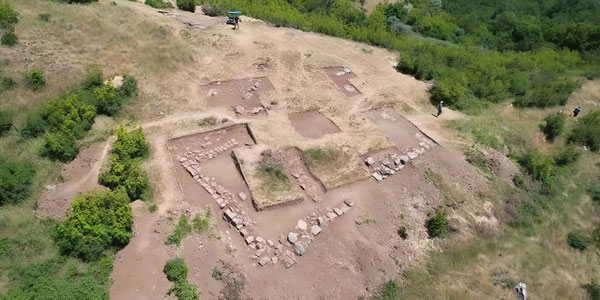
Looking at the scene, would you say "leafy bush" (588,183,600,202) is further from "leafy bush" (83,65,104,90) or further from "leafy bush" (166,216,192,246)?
"leafy bush" (83,65,104,90)

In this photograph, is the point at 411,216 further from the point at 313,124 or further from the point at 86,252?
the point at 86,252

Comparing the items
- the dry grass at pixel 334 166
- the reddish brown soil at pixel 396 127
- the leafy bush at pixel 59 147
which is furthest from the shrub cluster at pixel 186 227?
the reddish brown soil at pixel 396 127

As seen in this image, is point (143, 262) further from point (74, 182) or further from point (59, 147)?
point (59, 147)

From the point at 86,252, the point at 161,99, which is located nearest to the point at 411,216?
the point at 86,252

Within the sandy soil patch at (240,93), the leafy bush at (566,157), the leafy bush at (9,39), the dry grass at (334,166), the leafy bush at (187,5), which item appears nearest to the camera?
the dry grass at (334,166)

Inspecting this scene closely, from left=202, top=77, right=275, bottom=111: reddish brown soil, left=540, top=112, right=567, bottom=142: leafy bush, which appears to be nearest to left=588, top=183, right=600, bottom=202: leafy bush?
left=540, top=112, right=567, bottom=142: leafy bush

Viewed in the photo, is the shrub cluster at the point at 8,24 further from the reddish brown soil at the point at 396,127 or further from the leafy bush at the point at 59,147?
the reddish brown soil at the point at 396,127

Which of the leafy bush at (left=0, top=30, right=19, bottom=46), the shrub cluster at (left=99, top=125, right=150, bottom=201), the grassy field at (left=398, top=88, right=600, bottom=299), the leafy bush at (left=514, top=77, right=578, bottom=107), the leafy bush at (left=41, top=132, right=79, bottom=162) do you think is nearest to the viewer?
the grassy field at (left=398, top=88, right=600, bottom=299)
